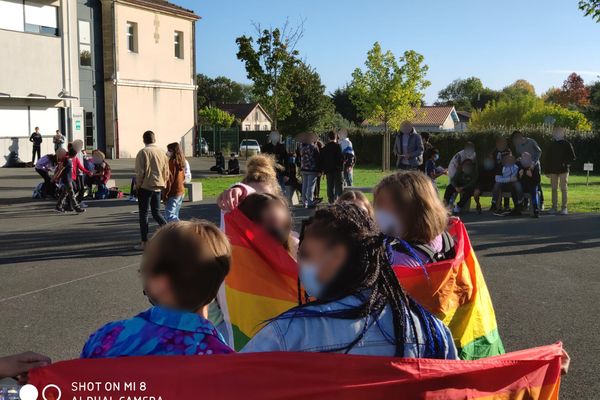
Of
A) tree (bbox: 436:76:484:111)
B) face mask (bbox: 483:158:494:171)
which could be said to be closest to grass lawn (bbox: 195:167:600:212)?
face mask (bbox: 483:158:494:171)

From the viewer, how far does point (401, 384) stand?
2.12 metres

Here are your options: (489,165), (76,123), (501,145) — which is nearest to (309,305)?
(501,145)

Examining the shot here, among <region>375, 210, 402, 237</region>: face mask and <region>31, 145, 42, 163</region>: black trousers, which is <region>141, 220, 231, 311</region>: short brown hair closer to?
<region>375, 210, 402, 237</region>: face mask

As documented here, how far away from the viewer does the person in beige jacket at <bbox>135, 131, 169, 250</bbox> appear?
35.4ft

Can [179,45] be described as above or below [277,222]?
above

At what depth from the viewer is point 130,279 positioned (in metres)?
8.85

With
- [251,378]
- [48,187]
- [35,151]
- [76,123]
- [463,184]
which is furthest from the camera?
[76,123]

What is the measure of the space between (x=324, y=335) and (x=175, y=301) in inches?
22.0

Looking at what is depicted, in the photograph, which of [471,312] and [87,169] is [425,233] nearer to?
[471,312]

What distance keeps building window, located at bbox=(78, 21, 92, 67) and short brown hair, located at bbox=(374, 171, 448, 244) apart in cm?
3847

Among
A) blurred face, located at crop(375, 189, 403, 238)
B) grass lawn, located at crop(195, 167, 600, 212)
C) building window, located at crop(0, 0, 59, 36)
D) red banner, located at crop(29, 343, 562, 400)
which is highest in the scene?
building window, located at crop(0, 0, 59, 36)

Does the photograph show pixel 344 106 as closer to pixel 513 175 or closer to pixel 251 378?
pixel 513 175

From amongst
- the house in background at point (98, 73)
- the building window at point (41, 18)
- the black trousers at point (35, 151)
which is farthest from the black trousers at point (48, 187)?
the building window at point (41, 18)

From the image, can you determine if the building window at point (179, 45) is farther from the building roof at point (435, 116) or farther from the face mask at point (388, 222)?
the building roof at point (435, 116)
